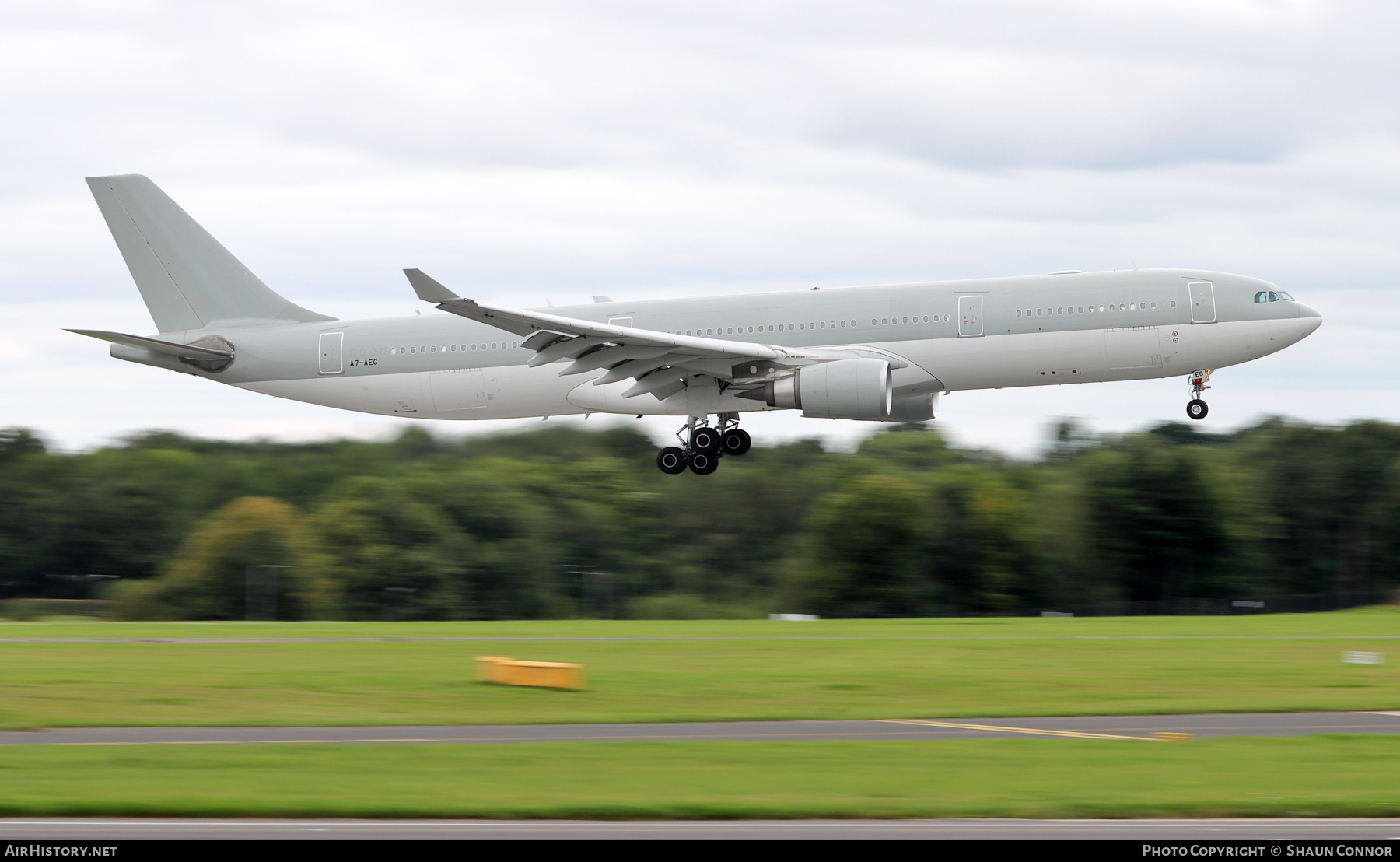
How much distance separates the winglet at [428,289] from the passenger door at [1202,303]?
1705cm

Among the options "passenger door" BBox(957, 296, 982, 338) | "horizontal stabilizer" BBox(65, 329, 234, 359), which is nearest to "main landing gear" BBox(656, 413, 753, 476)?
"passenger door" BBox(957, 296, 982, 338)

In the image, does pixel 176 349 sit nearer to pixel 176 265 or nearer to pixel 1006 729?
pixel 176 265

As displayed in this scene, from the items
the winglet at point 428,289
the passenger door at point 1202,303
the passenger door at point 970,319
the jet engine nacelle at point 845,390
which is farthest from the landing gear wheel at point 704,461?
the passenger door at point 1202,303

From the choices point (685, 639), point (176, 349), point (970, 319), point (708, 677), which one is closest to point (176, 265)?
point (176, 349)

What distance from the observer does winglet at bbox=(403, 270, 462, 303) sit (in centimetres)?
2992

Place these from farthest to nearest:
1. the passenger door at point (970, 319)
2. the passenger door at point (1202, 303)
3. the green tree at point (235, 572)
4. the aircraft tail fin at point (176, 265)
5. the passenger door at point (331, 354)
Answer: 1. the green tree at point (235, 572)
2. the aircraft tail fin at point (176, 265)
3. the passenger door at point (331, 354)
4. the passenger door at point (970, 319)
5. the passenger door at point (1202, 303)

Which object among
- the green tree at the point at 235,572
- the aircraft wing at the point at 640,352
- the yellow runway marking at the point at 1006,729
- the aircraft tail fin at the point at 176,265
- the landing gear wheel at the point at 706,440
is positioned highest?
the aircraft tail fin at the point at 176,265

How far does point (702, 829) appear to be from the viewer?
15359 mm

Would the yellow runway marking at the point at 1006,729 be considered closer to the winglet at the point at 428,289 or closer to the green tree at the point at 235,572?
the winglet at the point at 428,289

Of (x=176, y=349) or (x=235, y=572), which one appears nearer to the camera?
(x=176, y=349)

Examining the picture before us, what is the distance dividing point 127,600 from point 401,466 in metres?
12.9

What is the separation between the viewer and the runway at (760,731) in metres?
21.6

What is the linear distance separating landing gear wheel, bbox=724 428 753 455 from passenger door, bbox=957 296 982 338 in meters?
6.49

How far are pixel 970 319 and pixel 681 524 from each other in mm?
49975
